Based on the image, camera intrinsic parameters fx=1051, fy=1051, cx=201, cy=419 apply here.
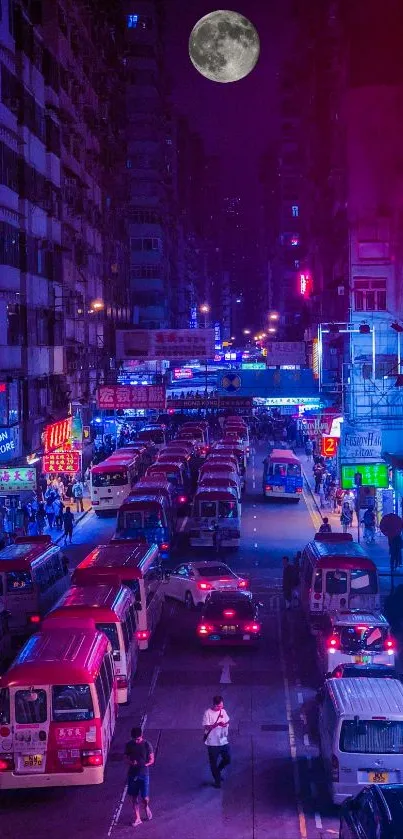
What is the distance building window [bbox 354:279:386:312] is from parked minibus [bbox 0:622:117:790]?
3198cm

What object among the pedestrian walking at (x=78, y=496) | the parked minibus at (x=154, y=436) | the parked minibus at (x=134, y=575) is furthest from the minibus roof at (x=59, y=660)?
the parked minibus at (x=154, y=436)

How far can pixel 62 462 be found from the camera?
3953 cm

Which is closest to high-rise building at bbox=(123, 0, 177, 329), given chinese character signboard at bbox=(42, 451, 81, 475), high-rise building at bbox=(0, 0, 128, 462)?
high-rise building at bbox=(0, 0, 128, 462)

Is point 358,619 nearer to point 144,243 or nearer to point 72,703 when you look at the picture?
point 72,703

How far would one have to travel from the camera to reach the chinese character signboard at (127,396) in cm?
4931

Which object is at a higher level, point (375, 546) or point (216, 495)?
point (216, 495)

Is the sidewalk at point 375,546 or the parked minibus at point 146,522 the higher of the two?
the parked minibus at point 146,522

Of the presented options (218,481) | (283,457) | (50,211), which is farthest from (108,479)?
(50,211)

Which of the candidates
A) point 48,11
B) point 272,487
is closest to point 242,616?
point 272,487

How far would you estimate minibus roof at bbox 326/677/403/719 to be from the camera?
46.5 feet

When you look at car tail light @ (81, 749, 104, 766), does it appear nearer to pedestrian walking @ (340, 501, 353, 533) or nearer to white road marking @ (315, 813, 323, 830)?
white road marking @ (315, 813, 323, 830)

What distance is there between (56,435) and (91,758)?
2843cm

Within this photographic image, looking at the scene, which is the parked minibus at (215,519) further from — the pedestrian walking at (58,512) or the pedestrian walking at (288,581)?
the pedestrian walking at (288,581)

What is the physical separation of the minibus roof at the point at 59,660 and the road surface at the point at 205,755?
1.87 meters
